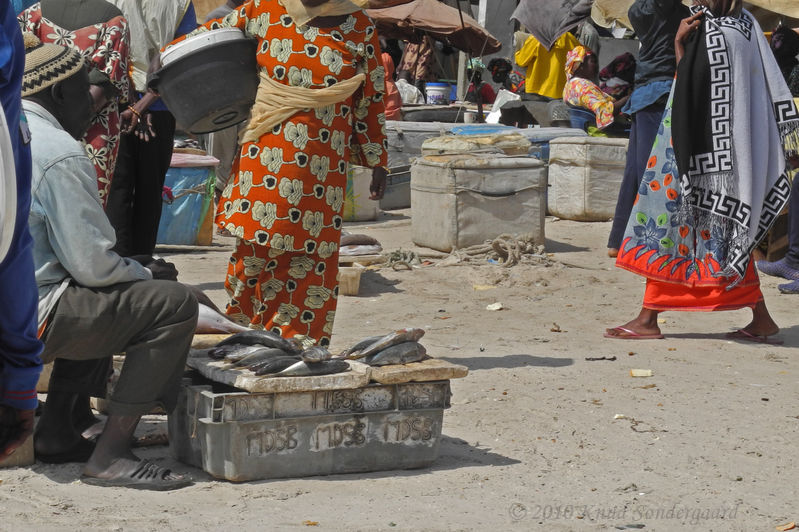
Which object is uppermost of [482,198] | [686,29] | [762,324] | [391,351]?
[686,29]

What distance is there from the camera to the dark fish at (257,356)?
400cm

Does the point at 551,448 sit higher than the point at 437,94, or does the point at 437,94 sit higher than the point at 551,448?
the point at 437,94

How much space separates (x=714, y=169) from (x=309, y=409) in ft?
10.1

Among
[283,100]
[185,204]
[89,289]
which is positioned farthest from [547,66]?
[89,289]

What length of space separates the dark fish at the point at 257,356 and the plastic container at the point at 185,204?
528cm

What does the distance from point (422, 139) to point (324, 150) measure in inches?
274

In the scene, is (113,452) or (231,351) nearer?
(113,452)

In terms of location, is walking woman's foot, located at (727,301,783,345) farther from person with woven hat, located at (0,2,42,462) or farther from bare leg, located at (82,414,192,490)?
person with woven hat, located at (0,2,42,462)

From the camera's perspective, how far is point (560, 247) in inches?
379

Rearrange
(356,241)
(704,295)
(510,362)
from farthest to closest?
(356,241)
(704,295)
(510,362)

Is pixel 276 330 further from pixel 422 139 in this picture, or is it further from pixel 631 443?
pixel 422 139

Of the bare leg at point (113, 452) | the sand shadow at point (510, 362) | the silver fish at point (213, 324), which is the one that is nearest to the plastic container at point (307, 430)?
the bare leg at point (113, 452)

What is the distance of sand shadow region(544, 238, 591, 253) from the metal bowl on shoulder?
4.78 metres

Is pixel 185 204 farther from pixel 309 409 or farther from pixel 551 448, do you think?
pixel 309 409
